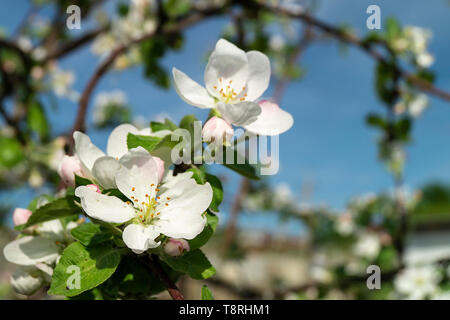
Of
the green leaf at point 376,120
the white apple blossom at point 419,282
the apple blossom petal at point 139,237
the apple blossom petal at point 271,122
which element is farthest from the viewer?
the green leaf at point 376,120

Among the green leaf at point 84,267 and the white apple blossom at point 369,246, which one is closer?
the green leaf at point 84,267

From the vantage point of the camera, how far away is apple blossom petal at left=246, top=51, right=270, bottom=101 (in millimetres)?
691

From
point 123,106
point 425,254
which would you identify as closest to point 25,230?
point 123,106

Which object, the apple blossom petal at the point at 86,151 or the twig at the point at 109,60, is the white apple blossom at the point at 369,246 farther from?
the apple blossom petal at the point at 86,151

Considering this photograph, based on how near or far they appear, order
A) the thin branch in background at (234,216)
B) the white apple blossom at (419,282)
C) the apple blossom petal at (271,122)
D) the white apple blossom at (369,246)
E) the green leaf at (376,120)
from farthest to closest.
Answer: the thin branch in background at (234,216) → the white apple blossom at (369,246) → the green leaf at (376,120) → the white apple blossom at (419,282) → the apple blossom petal at (271,122)

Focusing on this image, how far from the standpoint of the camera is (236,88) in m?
0.70

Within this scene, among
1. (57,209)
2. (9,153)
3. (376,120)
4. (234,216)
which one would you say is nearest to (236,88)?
(57,209)

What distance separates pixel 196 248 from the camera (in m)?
0.62

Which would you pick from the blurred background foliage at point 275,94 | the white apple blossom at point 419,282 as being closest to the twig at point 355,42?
the blurred background foliage at point 275,94

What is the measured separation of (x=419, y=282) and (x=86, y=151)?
188cm

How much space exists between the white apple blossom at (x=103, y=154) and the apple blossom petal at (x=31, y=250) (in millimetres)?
166

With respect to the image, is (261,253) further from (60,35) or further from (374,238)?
(60,35)

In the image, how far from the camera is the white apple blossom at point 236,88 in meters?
0.61

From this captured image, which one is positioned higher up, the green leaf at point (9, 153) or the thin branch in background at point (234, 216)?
the thin branch in background at point (234, 216)
